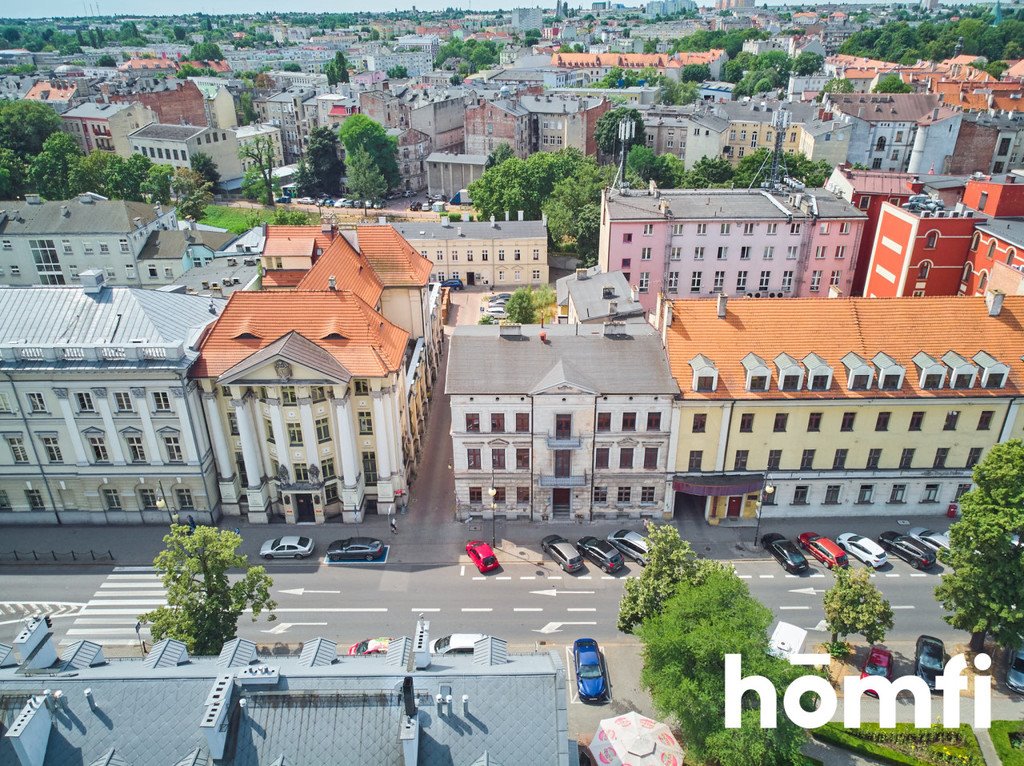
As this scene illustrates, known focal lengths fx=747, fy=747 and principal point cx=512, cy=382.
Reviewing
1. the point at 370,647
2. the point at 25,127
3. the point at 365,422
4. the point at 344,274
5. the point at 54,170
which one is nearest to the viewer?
the point at 370,647

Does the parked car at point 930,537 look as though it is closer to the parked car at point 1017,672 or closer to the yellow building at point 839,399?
the yellow building at point 839,399

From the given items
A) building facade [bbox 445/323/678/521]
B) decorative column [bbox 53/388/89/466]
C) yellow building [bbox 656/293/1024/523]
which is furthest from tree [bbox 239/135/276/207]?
yellow building [bbox 656/293/1024/523]

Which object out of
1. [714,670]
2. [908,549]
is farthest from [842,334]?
[714,670]

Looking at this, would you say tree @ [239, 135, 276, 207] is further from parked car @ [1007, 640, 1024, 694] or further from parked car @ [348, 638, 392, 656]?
parked car @ [1007, 640, 1024, 694]

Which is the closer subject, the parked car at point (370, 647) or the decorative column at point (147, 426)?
the parked car at point (370, 647)

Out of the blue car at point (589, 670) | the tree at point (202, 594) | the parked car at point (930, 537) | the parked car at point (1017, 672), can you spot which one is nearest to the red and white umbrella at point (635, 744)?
the blue car at point (589, 670)

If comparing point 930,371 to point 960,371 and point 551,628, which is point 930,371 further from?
point 551,628
